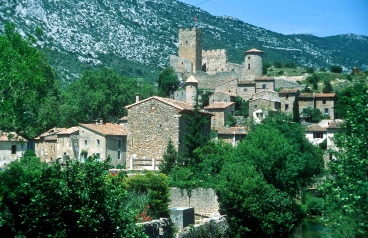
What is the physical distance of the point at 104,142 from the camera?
164ft

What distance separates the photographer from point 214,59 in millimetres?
98312

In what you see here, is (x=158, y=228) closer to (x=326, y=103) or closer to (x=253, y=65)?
(x=326, y=103)

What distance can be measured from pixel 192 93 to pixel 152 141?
117ft

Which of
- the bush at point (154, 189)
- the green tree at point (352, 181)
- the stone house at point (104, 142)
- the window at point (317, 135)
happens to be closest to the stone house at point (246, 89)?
the window at point (317, 135)

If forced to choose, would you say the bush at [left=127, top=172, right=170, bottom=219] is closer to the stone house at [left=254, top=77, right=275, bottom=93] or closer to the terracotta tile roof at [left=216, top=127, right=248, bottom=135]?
the terracotta tile roof at [left=216, top=127, right=248, bottom=135]

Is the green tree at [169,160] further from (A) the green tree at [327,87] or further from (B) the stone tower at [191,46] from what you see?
(B) the stone tower at [191,46]

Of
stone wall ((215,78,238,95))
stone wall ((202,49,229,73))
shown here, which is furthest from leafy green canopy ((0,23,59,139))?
stone wall ((202,49,229,73))

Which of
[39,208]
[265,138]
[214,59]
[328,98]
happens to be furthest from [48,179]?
[214,59]

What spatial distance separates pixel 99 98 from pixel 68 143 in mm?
14171

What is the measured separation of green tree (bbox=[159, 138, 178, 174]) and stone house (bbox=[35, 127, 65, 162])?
2491 cm

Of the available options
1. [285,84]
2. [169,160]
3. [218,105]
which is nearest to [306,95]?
[285,84]

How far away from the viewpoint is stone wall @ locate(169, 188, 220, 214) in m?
31.2

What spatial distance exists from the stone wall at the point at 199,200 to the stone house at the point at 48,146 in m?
29.5

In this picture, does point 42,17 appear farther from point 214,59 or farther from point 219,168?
point 219,168
